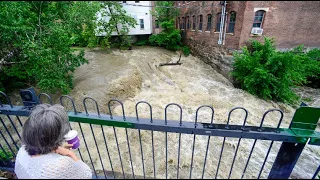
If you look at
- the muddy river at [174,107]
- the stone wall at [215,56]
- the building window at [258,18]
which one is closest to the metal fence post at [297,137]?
the muddy river at [174,107]

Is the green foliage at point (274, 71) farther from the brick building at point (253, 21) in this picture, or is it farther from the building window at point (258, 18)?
the building window at point (258, 18)

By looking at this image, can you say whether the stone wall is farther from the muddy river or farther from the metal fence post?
the metal fence post

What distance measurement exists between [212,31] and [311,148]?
10179mm

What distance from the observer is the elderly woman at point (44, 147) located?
44.9 inches

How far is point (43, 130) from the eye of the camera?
1147 mm

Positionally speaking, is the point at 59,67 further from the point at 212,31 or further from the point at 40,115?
the point at 212,31

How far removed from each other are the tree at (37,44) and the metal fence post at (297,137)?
13.2 ft

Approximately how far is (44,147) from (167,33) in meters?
16.9

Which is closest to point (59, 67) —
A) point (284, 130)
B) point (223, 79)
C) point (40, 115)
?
point (40, 115)

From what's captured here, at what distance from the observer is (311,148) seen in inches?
178

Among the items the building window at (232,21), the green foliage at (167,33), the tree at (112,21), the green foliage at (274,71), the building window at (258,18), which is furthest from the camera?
the green foliage at (167,33)

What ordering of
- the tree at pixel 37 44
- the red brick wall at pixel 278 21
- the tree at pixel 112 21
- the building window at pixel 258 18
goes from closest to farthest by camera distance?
the tree at pixel 37 44, the red brick wall at pixel 278 21, the building window at pixel 258 18, the tree at pixel 112 21

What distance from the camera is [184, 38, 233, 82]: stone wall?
36.3ft

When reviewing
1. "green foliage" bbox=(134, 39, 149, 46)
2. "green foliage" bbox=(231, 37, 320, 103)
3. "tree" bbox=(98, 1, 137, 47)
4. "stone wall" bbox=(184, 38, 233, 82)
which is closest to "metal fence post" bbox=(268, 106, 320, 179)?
"green foliage" bbox=(231, 37, 320, 103)
